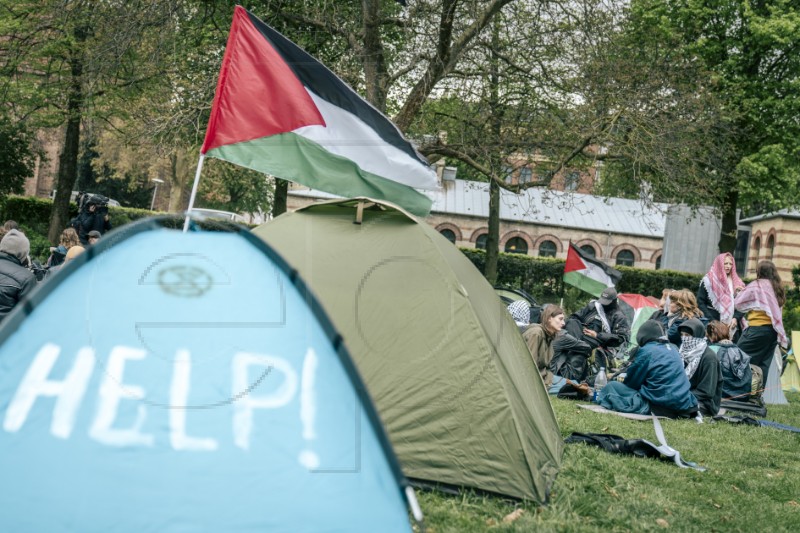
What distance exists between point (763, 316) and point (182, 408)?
911 centimetres

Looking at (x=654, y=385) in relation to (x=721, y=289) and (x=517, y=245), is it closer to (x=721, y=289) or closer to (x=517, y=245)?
(x=721, y=289)

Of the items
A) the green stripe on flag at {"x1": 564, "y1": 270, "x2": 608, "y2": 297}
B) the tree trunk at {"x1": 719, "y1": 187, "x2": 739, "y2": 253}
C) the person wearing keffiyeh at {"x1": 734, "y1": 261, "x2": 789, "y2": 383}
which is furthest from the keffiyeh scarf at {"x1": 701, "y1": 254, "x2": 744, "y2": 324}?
the tree trunk at {"x1": 719, "y1": 187, "x2": 739, "y2": 253}

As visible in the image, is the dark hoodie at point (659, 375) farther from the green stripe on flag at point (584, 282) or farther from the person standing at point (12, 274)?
the green stripe on flag at point (584, 282)

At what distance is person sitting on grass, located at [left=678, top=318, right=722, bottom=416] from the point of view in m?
9.01

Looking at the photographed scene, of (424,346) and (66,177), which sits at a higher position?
(66,177)

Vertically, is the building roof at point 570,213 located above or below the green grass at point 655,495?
above

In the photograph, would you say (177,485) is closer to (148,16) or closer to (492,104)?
(148,16)

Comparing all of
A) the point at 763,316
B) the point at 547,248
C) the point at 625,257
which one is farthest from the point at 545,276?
the point at 625,257

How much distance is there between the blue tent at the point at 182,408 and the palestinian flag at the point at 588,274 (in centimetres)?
1298

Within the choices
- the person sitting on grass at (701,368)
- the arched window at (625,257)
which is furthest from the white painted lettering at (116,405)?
the arched window at (625,257)

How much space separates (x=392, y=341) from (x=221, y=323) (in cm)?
167

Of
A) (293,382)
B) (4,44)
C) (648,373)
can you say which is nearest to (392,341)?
(293,382)

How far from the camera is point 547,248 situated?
4800 centimetres

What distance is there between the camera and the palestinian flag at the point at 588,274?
15992 mm
